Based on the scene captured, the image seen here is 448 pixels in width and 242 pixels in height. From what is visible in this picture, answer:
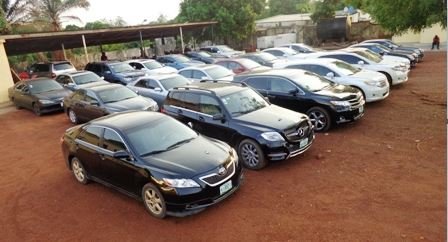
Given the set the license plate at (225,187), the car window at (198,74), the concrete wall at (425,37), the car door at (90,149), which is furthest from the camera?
the concrete wall at (425,37)

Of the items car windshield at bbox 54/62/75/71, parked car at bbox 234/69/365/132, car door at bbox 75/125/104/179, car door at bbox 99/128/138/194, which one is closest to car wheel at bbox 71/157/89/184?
car door at bbox 75/125/104/179

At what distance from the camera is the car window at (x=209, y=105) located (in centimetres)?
842

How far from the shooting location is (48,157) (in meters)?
9.67

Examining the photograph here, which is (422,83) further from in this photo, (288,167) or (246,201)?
(246,201)

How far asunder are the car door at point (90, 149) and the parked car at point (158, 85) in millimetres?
5538

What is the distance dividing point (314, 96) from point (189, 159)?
4716mm

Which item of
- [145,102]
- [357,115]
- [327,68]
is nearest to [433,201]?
[357,115]

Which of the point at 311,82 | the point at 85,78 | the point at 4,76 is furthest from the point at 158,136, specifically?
the point at 4,76

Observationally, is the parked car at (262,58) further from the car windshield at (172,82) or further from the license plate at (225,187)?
the license plate at (225,187)

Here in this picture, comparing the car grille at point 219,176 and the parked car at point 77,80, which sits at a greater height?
the parked car at point 77,80

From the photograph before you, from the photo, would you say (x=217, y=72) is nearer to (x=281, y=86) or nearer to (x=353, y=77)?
(x=281, y=86)

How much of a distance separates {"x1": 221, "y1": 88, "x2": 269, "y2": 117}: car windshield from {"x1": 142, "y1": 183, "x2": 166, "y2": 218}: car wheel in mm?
2816

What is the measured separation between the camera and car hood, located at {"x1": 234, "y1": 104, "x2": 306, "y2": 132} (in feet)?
24.9

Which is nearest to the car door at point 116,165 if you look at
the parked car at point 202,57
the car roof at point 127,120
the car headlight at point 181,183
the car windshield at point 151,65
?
the car roof at point 127,120
